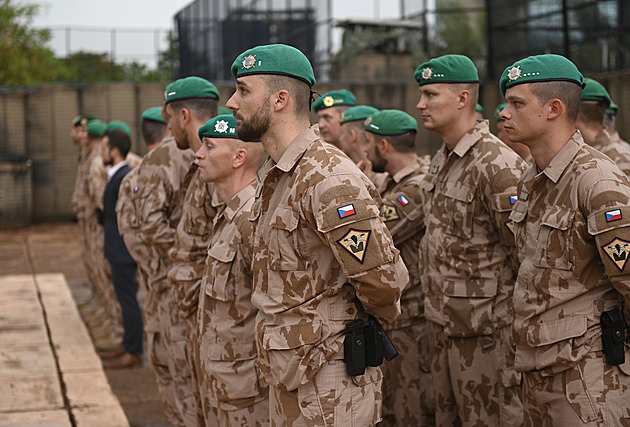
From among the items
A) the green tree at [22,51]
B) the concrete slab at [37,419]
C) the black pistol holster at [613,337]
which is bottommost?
the concrete slab at [37,419]

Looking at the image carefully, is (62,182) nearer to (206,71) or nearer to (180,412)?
(206,71)

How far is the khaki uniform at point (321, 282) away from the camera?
2.84m

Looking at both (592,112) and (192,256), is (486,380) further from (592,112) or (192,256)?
(592,112)

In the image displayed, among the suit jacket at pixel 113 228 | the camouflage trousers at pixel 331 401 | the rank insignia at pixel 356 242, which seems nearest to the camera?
the rank insignia at pixel 356 242

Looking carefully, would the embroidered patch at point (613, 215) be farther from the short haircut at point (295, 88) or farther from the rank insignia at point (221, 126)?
the rank insignia at point (221, 126)

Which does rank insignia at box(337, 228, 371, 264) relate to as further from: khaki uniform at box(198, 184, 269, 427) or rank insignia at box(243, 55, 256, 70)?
khaki uniform at box(198, 184, 269, 427)

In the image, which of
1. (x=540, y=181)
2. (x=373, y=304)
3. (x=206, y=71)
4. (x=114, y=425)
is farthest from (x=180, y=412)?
(x=206, y=71)

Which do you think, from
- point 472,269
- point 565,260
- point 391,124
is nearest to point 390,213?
point 391,124

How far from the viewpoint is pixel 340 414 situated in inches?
115

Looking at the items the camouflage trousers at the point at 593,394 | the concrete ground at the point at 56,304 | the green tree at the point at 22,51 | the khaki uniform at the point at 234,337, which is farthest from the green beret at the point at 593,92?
the green tree at the point at 22,51

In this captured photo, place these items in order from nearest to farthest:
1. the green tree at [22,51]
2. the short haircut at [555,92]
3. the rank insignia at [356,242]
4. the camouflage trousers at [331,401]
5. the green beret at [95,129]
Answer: the rank insignia at [356,242] < the camouflage trousers at [331,401] < the short haircut at [555,92] < the green beret at [95,129] < the green tree at [22,51]

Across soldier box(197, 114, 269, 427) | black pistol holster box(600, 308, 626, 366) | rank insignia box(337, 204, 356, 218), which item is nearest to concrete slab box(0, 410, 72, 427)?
soldier box(197, 114, 269, 427)

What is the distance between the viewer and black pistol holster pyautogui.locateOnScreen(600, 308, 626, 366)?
305cm

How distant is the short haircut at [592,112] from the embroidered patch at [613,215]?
2345 mm
